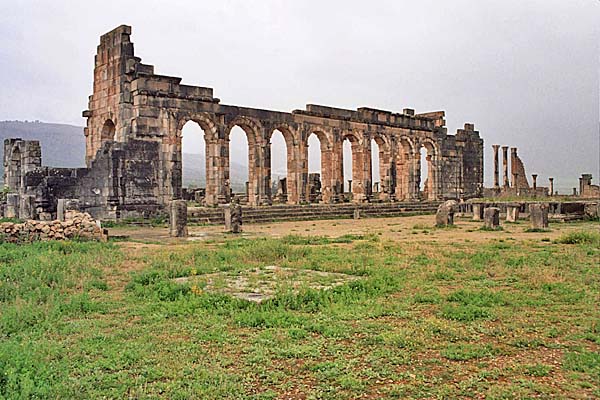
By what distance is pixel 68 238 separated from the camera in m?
13.6

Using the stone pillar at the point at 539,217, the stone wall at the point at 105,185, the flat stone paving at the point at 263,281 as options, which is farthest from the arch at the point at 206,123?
the flat stone paving at the point at 263,281

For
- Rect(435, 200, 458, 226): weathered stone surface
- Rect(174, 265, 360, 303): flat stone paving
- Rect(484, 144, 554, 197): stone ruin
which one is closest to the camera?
Rect(174, 265, 360, 303): flat stone paving

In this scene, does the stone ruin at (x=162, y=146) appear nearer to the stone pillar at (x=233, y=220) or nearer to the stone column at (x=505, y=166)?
the stone pillar at (x=233, y=220)

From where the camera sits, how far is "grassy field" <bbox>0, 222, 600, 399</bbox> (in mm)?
4215

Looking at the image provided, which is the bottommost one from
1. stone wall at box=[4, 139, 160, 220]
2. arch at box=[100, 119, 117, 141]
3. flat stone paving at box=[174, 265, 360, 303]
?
flat stone paving at box=[174, 265, 360, 303]

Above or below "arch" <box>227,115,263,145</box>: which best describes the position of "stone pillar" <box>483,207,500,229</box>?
below

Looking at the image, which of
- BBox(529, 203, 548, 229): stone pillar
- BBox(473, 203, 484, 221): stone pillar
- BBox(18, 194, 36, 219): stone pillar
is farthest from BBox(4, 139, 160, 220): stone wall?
BBox(529, 203, 548, 229): stone pillar

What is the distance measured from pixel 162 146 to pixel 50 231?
9.46 metres

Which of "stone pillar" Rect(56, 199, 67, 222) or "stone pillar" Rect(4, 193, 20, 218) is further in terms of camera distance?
"stone pillar" Rect(4, 193, 20, 218)

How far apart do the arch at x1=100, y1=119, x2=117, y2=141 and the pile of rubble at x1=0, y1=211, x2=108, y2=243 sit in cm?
1039

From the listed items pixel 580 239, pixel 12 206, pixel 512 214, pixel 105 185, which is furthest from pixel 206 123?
pixel 580 239

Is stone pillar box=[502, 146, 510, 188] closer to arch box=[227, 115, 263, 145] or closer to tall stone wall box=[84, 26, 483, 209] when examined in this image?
tall stone wall box=[84, 26, 483, 209]

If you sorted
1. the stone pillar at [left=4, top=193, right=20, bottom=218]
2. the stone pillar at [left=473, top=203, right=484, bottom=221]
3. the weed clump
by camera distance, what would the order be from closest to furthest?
1. the weed clump
2. the stone pillar at [left=4, top=193, right=20, bottom=218]
3. the stone pillar at [left=473, top=203, right=484, bottom=221]

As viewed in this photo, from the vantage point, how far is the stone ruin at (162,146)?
21.0 metres
